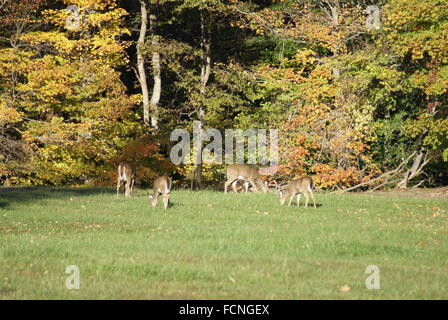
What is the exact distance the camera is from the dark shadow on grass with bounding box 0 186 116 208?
2216cm

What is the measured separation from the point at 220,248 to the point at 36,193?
11.4 meters

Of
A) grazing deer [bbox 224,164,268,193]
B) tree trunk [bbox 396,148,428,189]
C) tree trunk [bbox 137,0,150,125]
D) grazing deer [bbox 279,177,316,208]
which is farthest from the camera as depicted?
tree trunk [bbox 137,0,150,125]

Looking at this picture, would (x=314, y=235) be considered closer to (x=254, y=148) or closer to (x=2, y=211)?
(x=2, y=211)

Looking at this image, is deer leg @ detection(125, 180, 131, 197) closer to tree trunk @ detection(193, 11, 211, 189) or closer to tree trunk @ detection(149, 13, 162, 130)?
tree trunk @ detection(193, 11, 211, 189)

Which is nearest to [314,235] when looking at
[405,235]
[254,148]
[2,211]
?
Answer: [405,235]

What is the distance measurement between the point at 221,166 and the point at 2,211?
60.4 feet

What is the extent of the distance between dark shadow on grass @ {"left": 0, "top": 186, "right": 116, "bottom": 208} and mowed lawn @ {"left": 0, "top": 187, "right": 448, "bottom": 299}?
252 millimetres

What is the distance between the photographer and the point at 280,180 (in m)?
36.1

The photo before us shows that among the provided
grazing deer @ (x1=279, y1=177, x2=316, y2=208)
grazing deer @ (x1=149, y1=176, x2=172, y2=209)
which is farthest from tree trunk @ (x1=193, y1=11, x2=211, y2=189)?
grazing deer @ (x1=149, y1=176, x2=172, y2=209)

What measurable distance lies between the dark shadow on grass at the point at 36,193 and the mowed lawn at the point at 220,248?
0.25 metres

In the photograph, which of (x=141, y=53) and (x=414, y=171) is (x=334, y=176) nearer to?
(x=414, y=171)

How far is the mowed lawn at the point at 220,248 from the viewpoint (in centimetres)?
1087

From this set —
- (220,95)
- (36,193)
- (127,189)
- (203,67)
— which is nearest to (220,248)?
(127,189)

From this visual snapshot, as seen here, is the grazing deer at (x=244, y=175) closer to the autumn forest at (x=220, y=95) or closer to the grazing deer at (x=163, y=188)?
the autumn forest at (x=220, y=95)
